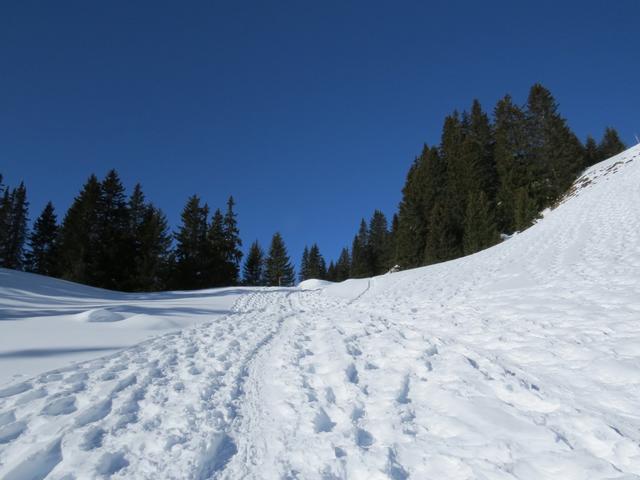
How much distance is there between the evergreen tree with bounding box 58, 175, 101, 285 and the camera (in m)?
24.4

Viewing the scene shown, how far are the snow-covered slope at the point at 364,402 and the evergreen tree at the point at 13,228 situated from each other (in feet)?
132

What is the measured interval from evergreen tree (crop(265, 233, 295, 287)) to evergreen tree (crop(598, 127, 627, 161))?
4588 centimetres

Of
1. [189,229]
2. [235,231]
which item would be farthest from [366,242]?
[189,229]

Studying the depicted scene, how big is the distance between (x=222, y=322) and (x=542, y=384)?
6.58 meters

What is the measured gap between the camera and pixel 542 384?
3.10 metres

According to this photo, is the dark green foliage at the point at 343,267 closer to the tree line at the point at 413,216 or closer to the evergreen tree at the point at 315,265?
the evergreen tree at the point at 315,265

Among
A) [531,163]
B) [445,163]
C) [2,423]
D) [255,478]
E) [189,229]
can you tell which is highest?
[445,163]

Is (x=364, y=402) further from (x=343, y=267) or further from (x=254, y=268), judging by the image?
(x=343, y=267)

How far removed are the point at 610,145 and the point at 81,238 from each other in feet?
218

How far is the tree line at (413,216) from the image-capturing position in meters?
26.3

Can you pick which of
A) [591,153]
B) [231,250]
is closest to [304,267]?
[231,250]

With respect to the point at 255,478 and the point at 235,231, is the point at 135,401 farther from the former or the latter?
the point at 235,231

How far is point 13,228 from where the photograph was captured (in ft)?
121

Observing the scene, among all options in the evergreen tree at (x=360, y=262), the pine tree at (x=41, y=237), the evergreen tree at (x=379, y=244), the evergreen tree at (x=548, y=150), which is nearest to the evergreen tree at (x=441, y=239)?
the evergreen tree at (x=548, y=150)
